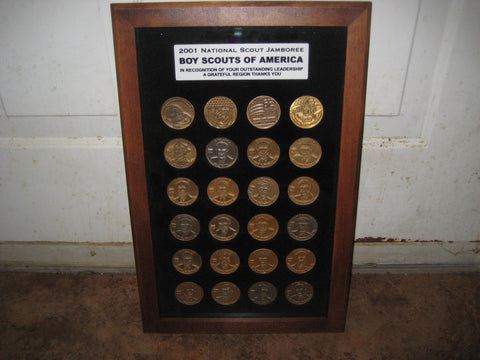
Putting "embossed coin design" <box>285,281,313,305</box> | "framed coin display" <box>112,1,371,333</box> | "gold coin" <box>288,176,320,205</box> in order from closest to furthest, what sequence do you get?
"framed coin display" <box>112,1,371,333</box>, "gold coin" <box>288,176,320,205</box>, "embossed coin design" <box>285,281,313,305</box>

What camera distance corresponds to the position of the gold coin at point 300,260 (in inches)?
41.3

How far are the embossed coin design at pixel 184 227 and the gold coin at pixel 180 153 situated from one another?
18 cm

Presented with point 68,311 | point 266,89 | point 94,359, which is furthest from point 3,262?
point 266,89

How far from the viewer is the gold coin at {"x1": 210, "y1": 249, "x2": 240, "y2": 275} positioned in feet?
3.46

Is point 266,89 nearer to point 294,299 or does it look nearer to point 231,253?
point 231,253

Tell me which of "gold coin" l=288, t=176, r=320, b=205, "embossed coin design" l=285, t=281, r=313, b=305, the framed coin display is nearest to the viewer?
the framed coin display

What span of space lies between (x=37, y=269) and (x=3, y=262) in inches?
6.6

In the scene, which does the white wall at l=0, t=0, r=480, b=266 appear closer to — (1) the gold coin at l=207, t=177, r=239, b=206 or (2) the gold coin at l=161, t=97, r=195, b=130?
(2) the gold coin at l=161, t=97, r=195, b=130

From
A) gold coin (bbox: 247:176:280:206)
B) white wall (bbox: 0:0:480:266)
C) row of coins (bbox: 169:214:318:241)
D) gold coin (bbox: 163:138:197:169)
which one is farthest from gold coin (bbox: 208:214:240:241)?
white wall (bbox: 0:0:480:266)

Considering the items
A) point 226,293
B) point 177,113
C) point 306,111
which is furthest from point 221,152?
point 226,293

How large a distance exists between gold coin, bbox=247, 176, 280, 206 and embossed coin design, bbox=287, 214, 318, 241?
0.11 m

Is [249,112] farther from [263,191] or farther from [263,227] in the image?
Result: [263,227]

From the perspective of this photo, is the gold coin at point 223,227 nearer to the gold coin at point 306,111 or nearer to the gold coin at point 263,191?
the gold coin at point 263,191

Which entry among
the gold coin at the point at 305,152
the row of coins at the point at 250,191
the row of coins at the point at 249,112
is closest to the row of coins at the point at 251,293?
the row of coins at the point at 250,191
